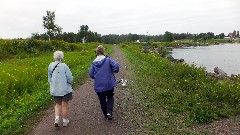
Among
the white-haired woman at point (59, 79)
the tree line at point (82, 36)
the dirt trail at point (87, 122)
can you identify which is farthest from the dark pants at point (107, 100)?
the tree line at point (82, 36)

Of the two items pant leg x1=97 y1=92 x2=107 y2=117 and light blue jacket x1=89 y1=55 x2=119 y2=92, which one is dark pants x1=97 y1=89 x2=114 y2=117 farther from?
light blue jacket x1=89 y1=55 x2=119 y2=92

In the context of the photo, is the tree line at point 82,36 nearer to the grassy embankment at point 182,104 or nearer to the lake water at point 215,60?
the lake water at point 215,60

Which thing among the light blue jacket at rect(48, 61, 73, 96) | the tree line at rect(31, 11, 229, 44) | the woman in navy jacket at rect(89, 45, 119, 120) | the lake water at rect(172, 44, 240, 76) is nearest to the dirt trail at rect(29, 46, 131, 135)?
the woman in navy jacket at rect(89, 45, 119, 120)

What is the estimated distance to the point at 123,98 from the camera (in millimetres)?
10953

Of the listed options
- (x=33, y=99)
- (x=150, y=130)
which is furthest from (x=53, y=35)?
(x=150, y=130)

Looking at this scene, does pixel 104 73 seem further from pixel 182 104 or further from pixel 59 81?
pixel 182 104

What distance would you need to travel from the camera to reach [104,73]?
7.97 m

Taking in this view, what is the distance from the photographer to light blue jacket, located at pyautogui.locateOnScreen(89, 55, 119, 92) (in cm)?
794

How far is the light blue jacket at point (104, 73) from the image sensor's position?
313 inches

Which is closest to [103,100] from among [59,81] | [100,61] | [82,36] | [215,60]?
[100,61]

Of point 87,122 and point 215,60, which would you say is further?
point 215,60

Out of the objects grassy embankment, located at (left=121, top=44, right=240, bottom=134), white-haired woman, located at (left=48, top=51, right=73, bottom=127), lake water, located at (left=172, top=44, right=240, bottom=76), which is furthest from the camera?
lake water, located at (left=172, top=44, right=240, bottom=76)

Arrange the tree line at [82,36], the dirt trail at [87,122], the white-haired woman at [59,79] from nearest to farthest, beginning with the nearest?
the dirt trail at [87,122]
the white-haired woman at [59,79]
the tree line at [82,36]

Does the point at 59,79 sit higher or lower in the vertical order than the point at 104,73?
lower
